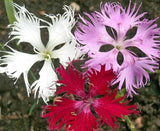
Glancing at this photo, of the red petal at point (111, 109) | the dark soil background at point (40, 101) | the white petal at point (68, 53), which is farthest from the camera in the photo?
the dark soil background at point (40, 101)

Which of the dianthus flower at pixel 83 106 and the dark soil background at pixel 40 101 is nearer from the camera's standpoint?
the dianthus flower at pixel 83 106

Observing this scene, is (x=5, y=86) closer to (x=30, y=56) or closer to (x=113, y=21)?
(x=30, y=56)

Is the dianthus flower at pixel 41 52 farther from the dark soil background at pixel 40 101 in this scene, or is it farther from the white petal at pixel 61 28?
the dark soil background at pixel 40 101

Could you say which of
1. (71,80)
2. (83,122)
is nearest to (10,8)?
(71,80)

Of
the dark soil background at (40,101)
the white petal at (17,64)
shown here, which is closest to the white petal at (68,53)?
the white petal at (17,64)

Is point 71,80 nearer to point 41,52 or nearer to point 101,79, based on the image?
point 101,79

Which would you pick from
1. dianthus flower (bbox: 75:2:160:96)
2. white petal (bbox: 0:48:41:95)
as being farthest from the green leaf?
dianthus flower (bbox: 75:2:160:96)
